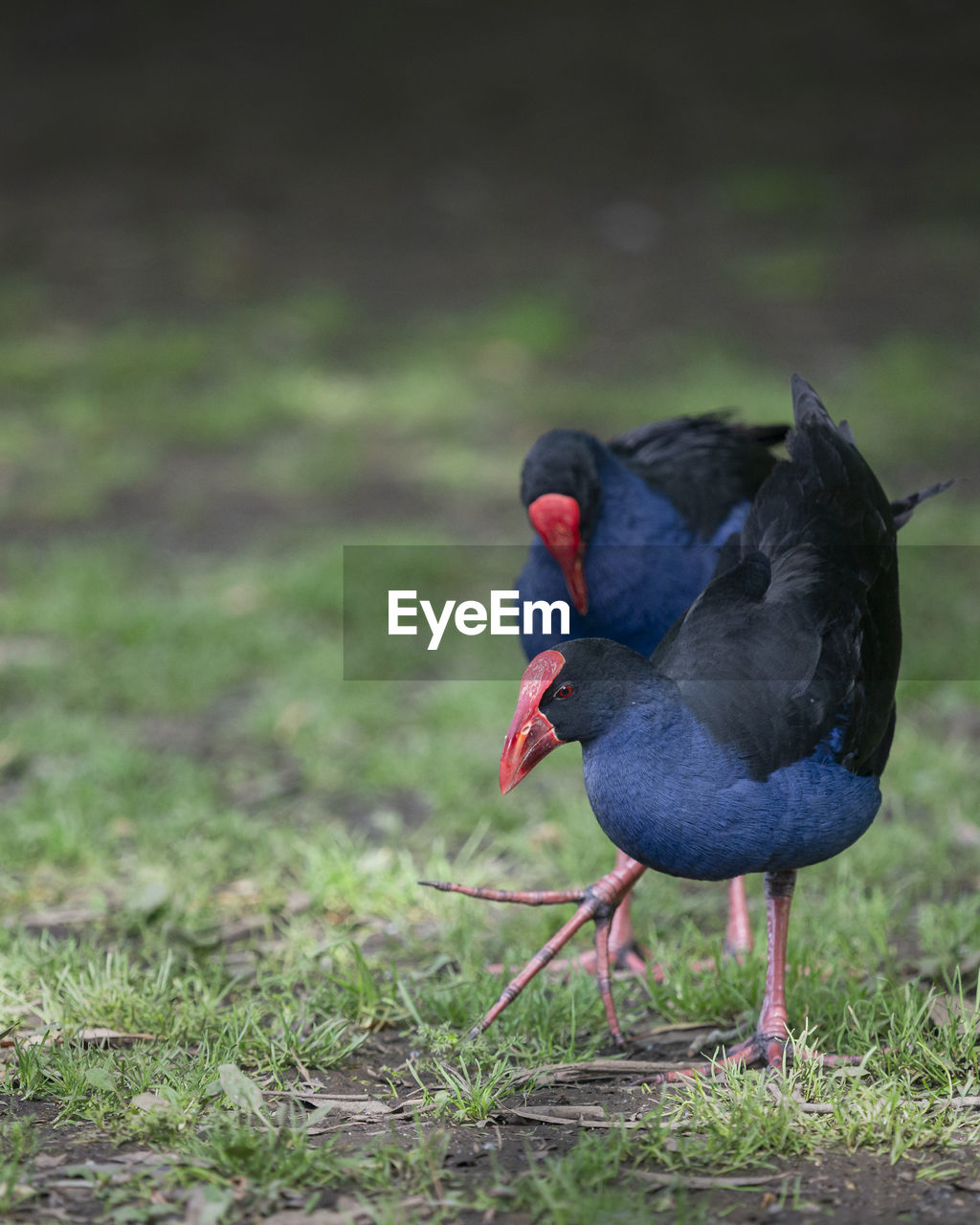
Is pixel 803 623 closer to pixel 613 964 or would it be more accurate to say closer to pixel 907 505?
pixel 907 505

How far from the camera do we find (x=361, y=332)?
9000mm

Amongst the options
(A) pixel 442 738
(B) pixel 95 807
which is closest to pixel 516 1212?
(B) pixel 95 807

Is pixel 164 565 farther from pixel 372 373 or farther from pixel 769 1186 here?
pixel 769 1186

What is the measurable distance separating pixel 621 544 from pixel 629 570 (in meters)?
0.08

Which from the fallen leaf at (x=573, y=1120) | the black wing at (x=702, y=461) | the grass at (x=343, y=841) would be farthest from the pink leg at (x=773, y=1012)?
the black wing at (x=702, y=461)

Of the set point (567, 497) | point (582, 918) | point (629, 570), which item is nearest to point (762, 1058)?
point (582, 918)

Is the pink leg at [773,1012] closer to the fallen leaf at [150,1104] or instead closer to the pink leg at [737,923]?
the pink leg at [737,923]

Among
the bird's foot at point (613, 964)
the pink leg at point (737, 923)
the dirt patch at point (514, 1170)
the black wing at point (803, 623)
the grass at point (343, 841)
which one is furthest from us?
the pink leg at point (737, 923)

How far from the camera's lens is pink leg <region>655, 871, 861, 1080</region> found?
292 cm

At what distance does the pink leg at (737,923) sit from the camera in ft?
12.1

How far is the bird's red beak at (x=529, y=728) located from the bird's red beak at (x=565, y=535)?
34.6 inches

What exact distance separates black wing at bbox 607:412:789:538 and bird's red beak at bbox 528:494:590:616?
39 cm

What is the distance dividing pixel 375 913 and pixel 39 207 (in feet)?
26.7

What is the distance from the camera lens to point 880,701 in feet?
9.91
